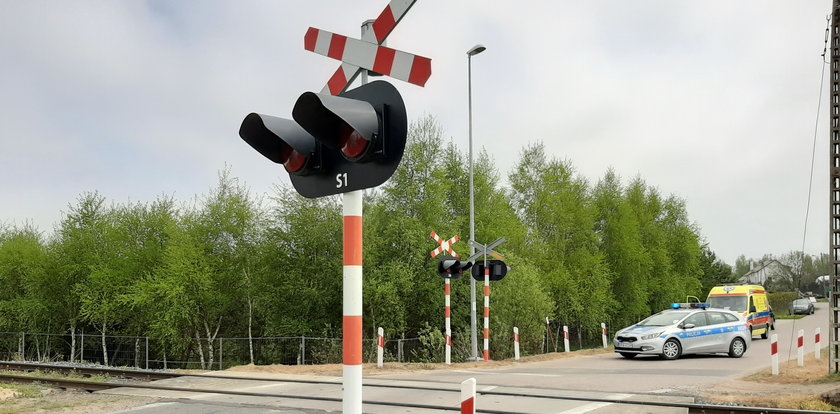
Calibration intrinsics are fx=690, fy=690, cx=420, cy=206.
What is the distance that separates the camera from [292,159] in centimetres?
427

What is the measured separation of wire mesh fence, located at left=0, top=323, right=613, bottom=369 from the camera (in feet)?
79.3

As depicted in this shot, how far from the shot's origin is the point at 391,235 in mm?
29000

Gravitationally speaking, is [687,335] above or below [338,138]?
below

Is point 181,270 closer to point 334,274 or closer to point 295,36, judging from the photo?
point 334,274

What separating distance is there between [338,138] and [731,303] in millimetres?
29500

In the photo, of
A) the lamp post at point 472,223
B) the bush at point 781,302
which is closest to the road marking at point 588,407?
the lamp post at point 472,223

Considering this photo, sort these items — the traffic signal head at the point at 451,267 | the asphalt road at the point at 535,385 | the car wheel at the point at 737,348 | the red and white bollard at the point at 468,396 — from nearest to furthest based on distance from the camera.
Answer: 1. the red and white bollard at the point at 468,396
2. the asphalt road at the point at 535,385
3. the traffic signal head at the point at 451,267
4. the car wheel at the point at 737,348

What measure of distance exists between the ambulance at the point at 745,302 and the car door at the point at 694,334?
8.83 meters

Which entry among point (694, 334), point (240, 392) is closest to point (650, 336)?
point (694, 334)

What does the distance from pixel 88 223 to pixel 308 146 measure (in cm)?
3569

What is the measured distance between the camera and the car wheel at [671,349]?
2019cm

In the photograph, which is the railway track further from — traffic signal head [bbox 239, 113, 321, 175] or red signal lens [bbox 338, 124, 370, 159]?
red signal lens [bbox 338, 124, 370, 159]

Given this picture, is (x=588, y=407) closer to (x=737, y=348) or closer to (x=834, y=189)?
(x=834, y=189)

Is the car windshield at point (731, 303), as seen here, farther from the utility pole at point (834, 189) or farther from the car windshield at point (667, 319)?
the utility pole at point (834, 189)
